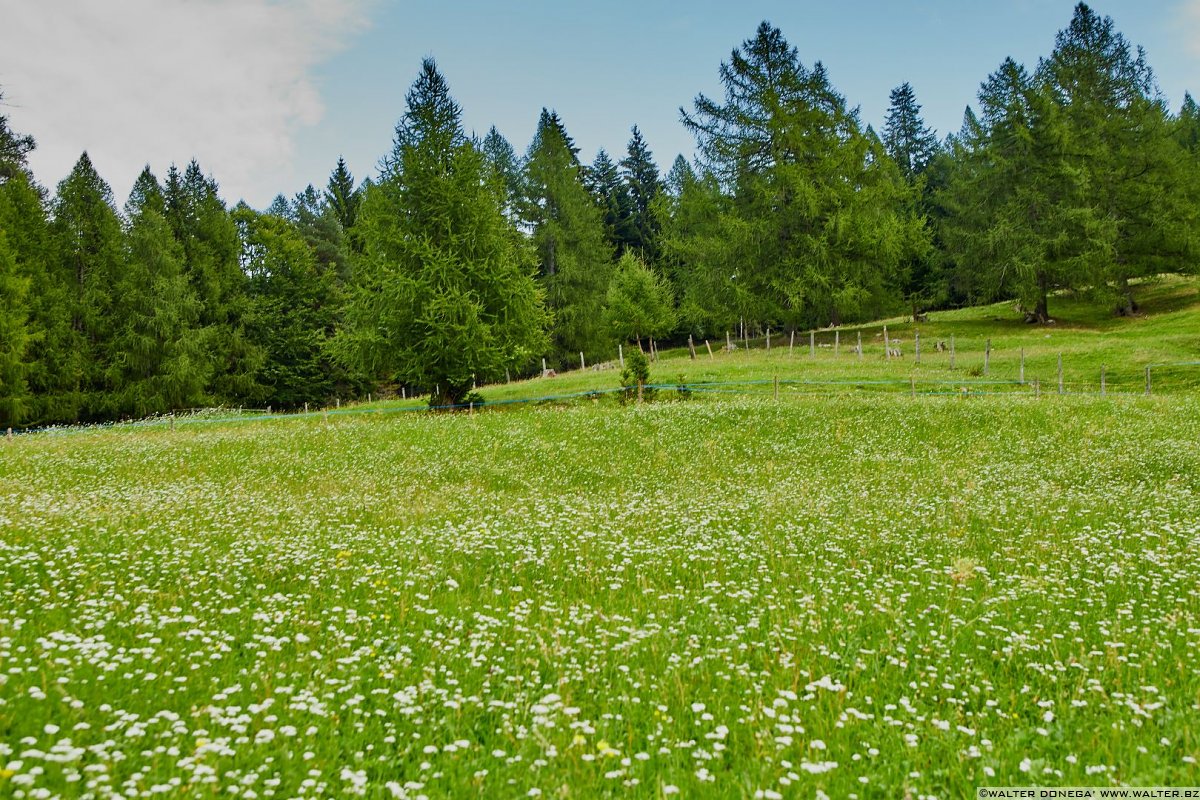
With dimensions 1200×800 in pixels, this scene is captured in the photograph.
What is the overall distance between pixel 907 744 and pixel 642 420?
21.0 meters

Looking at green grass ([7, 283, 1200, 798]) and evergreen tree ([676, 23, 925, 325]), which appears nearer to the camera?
green grass ([7, 283, 1200, 798])

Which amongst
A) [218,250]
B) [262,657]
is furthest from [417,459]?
[218,250]

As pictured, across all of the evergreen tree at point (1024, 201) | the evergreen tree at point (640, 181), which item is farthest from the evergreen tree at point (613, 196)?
the evergreen tree at point (1024, 201)

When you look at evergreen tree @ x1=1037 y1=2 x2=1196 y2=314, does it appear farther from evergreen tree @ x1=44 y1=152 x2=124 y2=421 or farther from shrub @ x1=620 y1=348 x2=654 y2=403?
evergreen tree @ x1=44 y1=152 x2=124 y2=421

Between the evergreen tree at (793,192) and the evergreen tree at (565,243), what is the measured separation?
13.9 m

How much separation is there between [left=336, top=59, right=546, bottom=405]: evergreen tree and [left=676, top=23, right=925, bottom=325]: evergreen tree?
23.9m

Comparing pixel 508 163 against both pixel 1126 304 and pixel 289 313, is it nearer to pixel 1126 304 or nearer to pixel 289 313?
pixel 289 313

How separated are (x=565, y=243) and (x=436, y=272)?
3479 cm

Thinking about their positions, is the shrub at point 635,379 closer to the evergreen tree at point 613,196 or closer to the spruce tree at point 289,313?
the spruce tree at point 289,313

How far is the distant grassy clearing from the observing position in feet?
14.2

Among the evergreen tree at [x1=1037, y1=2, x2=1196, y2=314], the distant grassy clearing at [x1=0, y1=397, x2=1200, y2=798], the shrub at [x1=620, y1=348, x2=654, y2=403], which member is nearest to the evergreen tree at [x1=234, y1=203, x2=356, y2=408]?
the shrub at [x1=620, y1=348, x2=654, y2=403]

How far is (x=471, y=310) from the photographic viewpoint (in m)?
31.8

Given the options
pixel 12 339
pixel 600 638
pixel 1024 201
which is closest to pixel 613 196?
pixel 1024 201

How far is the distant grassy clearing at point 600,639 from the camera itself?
4328 mm
